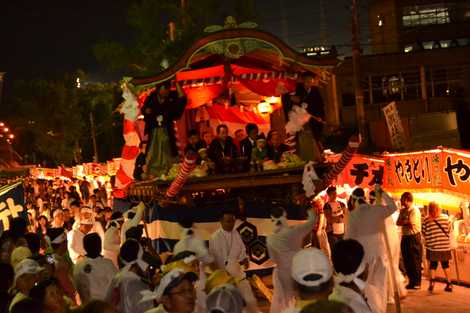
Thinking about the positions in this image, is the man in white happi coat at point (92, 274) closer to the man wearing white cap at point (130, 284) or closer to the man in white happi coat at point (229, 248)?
the man wearing white cap at point (130, 284)

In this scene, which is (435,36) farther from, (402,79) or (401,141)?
(401,141)

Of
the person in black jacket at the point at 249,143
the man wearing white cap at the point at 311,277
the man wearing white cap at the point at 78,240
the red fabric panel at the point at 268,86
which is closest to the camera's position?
the man wearing white cap at the point at 311,277

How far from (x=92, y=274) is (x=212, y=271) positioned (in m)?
1.96

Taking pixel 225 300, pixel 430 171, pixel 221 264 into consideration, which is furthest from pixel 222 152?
pixel 225 300

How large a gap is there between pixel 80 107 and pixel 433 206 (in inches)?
1998

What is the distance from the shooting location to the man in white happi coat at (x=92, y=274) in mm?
8188

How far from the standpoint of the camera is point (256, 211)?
1439 centimetres

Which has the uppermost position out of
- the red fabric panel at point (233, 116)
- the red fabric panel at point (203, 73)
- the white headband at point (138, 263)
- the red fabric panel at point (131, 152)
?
the red fabric panel at point (203, 73)

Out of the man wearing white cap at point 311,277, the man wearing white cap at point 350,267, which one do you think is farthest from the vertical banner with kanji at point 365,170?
the man wearing white cap at point 311,277

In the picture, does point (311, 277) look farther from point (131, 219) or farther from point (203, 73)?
point (203, 73)

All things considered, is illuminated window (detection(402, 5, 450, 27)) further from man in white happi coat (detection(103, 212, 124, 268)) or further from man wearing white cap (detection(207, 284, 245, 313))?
man wearing white cap (detection(207, 284, 245, 313))

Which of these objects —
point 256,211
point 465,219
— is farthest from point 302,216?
point 465,219

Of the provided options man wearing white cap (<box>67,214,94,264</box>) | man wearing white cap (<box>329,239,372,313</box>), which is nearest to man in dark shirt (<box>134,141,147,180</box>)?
man wearing white cap (<box>67,214,94,264</box>)

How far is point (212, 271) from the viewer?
966cm
